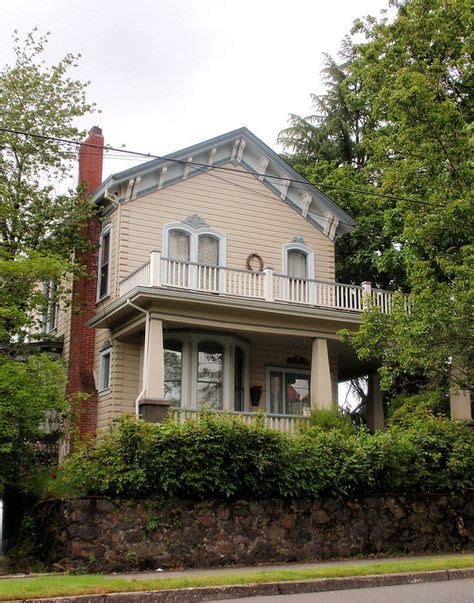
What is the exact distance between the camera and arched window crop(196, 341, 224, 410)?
2075 centimetres

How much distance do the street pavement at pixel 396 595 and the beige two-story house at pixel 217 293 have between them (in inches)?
300

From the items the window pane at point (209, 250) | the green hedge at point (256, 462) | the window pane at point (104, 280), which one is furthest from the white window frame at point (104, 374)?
the green hedge at point (256, 462)

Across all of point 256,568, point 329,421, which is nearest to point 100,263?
point 329,421

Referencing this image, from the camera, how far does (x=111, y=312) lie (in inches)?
786

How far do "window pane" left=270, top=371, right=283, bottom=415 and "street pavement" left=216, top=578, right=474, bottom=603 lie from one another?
38.4 feet

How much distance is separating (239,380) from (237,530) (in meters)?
8.66

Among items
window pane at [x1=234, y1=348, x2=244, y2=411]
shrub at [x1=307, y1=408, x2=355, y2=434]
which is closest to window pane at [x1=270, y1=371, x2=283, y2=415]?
window pane at [x1=234, y1=348, x2=244, y2=411]

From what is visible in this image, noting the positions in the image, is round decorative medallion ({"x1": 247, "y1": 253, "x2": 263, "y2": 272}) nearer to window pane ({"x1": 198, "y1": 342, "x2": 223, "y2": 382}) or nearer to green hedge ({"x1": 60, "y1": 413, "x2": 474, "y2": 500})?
window pane ({"x1": 198, "y1": 342, "x2": 223, "y2": 382})

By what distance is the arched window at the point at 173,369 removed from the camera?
20.4m

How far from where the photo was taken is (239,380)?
2184cm

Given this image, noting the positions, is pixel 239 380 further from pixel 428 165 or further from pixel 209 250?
pixel 428 165

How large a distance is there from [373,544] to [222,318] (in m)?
7.26

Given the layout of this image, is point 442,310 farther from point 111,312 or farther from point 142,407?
point 111,312

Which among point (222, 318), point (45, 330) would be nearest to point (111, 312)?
point (222, 318)
